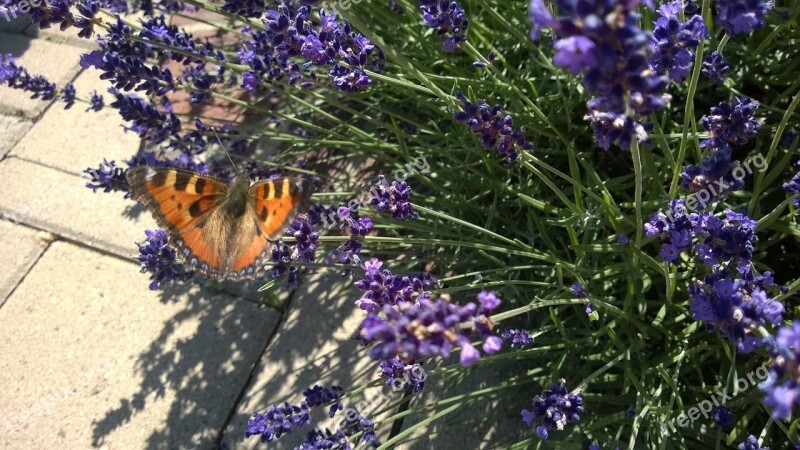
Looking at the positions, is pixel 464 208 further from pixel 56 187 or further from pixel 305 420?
pixel 56 187

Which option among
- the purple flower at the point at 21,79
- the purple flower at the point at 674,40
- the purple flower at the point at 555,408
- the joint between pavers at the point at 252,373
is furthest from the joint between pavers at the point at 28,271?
the purple flower at the point at 674,40

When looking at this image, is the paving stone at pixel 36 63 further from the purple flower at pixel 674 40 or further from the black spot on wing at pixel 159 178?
the purple flower at pixel 674 40

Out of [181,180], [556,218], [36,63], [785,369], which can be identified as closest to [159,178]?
[181,180]

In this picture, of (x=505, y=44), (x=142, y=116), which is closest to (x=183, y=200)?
(x=142, y=116)

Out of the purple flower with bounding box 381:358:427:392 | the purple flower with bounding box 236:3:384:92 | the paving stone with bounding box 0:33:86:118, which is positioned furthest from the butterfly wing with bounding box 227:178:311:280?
the paving stone with bounding box 0:33:86:118

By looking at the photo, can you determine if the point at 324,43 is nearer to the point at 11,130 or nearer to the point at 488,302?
the point at 488,302

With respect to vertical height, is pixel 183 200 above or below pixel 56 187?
above

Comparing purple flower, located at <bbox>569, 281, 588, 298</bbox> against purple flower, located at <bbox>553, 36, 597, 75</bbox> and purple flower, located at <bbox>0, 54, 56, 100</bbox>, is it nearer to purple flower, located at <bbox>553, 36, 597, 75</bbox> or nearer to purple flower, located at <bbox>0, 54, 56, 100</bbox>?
purple flower, located at <bbox>553, 36, 597, 75</bbox>
